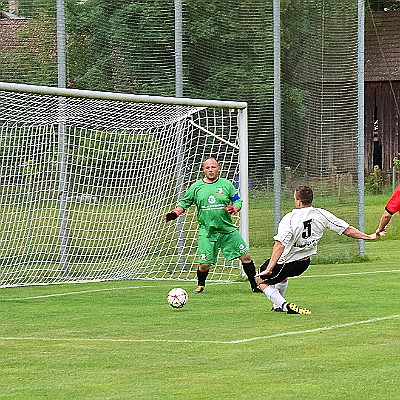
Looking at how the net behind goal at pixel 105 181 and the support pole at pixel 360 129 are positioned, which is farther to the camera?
the support pole at pixel 360 129

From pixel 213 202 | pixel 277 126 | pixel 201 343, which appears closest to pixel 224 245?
pixel 213 202

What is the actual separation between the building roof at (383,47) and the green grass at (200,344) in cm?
2158

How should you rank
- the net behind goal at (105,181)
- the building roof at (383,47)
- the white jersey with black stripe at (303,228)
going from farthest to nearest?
the building roof at (383,47), the net behind goal at (105,181), the white jersey with black stripe at (303,228)

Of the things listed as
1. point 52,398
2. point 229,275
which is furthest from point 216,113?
point 52,398

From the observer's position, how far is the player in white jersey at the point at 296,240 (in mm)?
11953

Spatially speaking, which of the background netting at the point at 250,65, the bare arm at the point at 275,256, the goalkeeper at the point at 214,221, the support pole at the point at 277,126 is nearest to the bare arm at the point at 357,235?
the bare arm at the point at 275,256

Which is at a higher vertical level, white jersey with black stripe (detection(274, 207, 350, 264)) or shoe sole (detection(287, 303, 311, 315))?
white jersey with black stripe (detection(274, 207, 350, 264))

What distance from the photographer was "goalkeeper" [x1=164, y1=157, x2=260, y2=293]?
48.3 feet

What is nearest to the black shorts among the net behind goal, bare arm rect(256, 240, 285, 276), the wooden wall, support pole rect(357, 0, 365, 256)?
bare arm rect(256, 240, 285, 276)

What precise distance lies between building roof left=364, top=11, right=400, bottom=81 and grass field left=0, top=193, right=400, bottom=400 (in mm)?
21358

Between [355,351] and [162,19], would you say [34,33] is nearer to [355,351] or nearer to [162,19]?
[162,19]

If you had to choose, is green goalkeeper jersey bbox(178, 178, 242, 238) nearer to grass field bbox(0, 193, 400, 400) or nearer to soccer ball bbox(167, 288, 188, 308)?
grass field bbox(0, 193, 400, 400)

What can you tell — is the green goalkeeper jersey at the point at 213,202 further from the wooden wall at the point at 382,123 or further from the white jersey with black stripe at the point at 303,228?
the wooden wall at the point at 382,123

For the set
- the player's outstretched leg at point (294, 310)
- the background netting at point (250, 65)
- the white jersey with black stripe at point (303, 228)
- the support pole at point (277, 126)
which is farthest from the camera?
the support pole at point (277, 126)
